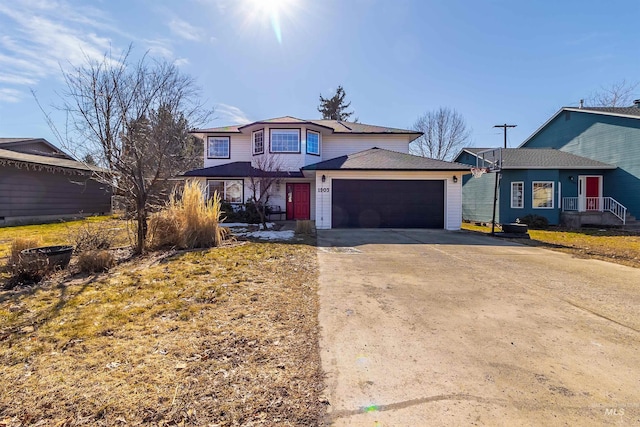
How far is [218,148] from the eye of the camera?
18.9 m

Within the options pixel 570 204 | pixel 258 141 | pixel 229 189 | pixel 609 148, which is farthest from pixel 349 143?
pixel 609 148

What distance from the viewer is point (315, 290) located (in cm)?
495

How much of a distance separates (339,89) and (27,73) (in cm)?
3519

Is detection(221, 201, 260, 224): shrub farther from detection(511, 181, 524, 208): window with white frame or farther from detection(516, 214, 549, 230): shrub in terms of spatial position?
detection(511, 181, 524, 208): window with white frame

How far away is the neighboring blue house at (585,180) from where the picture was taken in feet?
54.0

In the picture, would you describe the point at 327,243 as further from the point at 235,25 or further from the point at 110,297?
the point at 235,25

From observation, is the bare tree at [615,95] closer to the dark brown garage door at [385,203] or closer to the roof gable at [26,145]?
the dark brown garage door at [385,203]

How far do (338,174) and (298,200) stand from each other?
4.46m

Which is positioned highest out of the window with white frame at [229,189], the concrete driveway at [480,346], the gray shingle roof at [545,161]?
the gray shingle roof at [545,161]

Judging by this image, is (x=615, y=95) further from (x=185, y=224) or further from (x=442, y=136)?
(x=185, y=224)

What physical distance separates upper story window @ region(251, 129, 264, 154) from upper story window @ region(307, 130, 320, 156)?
2557 mm

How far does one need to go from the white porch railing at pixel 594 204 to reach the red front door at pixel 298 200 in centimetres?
1437

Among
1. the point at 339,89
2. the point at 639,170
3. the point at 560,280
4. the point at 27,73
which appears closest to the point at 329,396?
the point at 560,280
